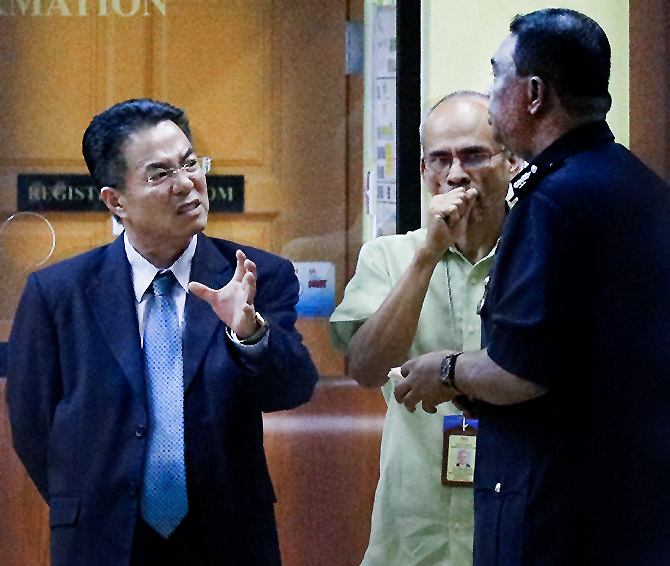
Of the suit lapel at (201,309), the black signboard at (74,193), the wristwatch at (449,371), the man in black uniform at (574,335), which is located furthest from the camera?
the black signboard at (74,193)

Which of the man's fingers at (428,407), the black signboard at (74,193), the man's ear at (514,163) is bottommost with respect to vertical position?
the man's fingers at (428,407)

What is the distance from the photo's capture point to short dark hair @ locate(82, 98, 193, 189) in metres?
1.49

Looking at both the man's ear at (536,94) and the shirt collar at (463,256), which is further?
the shirt collar at (463,256)

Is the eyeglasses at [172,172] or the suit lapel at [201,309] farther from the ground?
the eyeglasses at [172,172]

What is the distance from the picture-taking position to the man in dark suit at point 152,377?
1435 mm

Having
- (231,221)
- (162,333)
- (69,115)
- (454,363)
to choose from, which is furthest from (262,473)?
(69,115)

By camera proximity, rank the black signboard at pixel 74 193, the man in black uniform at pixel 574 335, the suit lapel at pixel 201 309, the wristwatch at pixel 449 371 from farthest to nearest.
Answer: the black signboard at pixel 74 193 < the suit lapel at pixel 201 309 < the wristwatch at pixel 449 371 < the man in black uniform at pixel 574 335

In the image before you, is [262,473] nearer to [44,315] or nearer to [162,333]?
[162,333]

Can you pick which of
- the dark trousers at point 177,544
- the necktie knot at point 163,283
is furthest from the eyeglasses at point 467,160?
the dark trousers at point 177,544

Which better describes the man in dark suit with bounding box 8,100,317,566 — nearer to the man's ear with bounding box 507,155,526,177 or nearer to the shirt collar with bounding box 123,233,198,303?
the shirt collar with bounding box 123,233,198,303

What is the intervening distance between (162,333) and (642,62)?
1.13 meters

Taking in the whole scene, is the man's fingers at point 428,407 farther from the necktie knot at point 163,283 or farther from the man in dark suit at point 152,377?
the necktie knot at point 163,283

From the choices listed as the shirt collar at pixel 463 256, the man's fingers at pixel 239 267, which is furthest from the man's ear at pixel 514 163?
the man's fingers at pixel 239 267

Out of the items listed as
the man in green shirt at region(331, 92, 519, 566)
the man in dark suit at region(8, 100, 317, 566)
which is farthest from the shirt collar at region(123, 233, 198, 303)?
the man in green shirt at region(331, 92, 519, 566)
